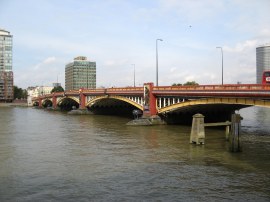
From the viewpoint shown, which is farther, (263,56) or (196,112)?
(263,56)

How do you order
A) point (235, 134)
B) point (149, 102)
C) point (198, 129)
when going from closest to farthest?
point (235, 134)
point (198, 129)
point (149, 102)

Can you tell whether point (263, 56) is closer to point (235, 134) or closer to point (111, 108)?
point (111, 108)

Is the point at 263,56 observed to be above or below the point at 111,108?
above

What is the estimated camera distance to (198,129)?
3183 cm

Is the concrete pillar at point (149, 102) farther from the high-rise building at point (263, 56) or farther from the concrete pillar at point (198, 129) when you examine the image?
the high-rise building at point (263, 56)

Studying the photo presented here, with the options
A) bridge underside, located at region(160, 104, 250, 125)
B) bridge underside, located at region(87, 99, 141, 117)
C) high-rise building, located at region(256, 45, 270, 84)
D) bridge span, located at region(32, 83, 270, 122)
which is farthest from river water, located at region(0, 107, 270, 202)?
high-rise building, located at region(256, 45, 270, 84)

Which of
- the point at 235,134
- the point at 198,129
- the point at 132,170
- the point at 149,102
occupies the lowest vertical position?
the point at 132,170

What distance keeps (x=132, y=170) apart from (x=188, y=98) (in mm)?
25238

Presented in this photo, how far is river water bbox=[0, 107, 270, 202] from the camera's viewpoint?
1734 centimetres

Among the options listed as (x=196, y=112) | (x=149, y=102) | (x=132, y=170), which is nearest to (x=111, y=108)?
(x=149, y=102)

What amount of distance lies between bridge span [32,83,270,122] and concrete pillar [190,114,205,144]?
273 inches

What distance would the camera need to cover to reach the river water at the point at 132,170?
1734cm

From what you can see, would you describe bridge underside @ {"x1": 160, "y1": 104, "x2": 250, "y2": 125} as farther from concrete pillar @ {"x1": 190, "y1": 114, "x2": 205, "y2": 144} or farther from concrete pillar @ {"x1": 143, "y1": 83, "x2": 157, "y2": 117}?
Answer: concrete pillar @ {"x1": 190, "y1": 114, "x2": 205, "y2": 144}

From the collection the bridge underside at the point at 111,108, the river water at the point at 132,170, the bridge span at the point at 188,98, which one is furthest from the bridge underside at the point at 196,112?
the bridge underside at the point at 111,108
